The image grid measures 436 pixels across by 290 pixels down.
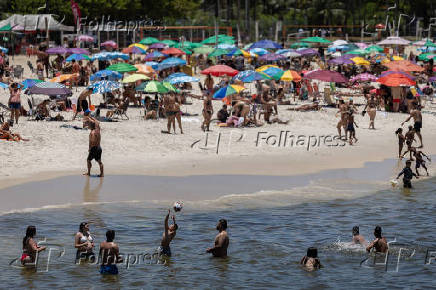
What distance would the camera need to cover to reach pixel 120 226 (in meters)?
17.3

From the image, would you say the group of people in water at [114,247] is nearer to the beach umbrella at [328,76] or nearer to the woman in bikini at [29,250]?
the woman in bikini at [29,250]

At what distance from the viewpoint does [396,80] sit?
3247cm

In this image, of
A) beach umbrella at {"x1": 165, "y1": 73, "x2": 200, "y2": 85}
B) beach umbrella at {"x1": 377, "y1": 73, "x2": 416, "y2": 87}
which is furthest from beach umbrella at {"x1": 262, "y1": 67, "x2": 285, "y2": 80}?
beach umbrella at {"x1": 377, "y1": 73, "x2": 416, "y2": 87}

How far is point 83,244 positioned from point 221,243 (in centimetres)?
269

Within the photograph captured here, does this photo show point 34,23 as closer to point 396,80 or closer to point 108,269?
point 396,80

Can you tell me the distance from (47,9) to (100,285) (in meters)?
42.2

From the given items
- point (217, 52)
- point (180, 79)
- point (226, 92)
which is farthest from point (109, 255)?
point (217, 52)

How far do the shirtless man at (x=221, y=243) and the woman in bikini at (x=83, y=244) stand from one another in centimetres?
235

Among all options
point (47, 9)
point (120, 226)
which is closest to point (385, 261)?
point (120, 226)

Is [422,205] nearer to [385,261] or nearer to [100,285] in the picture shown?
[385,261]

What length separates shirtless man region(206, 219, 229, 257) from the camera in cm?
1509

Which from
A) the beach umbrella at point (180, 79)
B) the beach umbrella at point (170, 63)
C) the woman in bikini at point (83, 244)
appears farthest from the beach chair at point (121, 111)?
the woman in bikini at point (83, 244)

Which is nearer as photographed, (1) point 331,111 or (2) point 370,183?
(2) point 370,183

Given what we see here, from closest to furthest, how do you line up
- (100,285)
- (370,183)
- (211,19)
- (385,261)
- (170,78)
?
(100,285), (385,261), (370,183), (170,78), (211,19)
